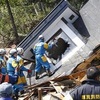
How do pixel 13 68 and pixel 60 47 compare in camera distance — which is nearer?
pixel 13 68

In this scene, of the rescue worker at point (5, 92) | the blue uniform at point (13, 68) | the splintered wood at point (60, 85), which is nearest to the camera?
the rescue worker at point (5, 92)

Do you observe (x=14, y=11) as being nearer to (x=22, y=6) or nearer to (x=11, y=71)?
(x=22, y=6)

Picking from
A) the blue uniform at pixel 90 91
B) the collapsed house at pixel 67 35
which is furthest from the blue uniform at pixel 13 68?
the blue uniform at pixel 90 91

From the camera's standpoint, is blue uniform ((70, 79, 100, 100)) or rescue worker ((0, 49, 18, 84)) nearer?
blue uniform ((70, 79, 100, 100))

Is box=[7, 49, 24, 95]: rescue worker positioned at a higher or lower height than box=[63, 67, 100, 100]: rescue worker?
higher

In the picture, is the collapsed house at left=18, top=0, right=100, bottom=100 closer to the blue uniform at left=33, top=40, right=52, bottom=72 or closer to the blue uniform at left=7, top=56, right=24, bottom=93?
the blue uniform at left=33, top=40, right=52, bottom=72

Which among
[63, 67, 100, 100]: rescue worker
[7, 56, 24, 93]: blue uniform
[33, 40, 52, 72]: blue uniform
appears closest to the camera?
[63, 67, 100, 100]: rescue worker

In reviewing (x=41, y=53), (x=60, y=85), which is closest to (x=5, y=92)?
(x=60, y=85)

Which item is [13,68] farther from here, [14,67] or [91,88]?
[91,88]

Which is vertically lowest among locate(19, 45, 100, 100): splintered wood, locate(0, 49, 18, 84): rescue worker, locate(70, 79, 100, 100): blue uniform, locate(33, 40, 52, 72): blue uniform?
locate(70, 79, 100, 100): blue uniform

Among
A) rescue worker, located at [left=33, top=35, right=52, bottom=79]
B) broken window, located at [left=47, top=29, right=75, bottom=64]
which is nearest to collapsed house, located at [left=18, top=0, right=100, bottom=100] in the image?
broken window, located at [left=47, top=29, right=75, bottom=64]

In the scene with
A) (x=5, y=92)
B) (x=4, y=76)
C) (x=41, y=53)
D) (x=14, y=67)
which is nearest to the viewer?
(x=5, y=92)

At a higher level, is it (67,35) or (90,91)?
(67,35)

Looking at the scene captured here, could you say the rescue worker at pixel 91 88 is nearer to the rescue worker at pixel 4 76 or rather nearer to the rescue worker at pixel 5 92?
the rescue worker at pixel 5 92
